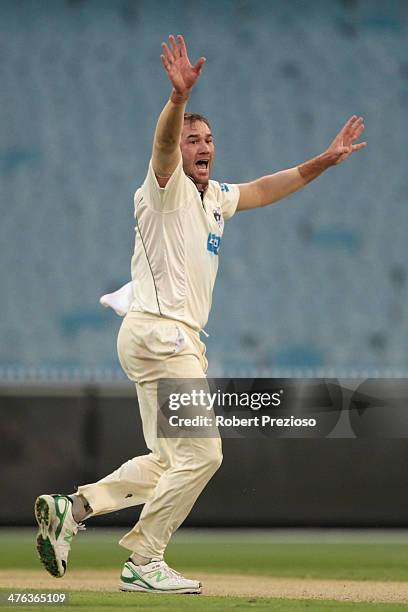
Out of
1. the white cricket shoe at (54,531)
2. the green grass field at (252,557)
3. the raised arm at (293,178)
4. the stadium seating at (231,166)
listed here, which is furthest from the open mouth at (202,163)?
the stadium seating at (231,166)

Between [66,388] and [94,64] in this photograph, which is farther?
[94,64]

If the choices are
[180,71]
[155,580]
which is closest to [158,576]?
[155,580]

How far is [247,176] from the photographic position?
1189cm

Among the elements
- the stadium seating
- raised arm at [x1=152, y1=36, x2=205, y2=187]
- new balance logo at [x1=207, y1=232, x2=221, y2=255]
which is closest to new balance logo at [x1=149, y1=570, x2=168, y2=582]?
new balance logo at [x1=207, y1=232, x2=221, y2=255]

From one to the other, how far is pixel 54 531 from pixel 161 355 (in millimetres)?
768

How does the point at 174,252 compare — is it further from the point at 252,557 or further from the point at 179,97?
the point at 252,557

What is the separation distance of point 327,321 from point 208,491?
378 centimetres

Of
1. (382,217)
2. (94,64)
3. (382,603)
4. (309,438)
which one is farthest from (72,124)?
(382,603)

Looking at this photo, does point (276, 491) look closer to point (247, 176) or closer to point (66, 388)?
point (66, 388)

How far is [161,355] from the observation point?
4.47 metres

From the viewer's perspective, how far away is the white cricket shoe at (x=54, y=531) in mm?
4438

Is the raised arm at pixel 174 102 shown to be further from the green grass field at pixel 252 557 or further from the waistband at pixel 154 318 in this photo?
the green grass field at pixel 252 557

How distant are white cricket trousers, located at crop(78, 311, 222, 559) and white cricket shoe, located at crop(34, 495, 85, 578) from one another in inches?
4.6

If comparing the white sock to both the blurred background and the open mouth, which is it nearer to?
the open mouth
